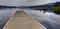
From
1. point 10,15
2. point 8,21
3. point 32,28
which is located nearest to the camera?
point 32,28

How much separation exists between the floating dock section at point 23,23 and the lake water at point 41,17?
0.06 meters

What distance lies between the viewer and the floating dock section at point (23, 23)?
142cm

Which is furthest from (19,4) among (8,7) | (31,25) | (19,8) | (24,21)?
(31,25)

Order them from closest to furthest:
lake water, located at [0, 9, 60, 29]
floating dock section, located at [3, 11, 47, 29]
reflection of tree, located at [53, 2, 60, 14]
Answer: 1. floating dock section, located at [3, 11, 47, 29]
2. lake water, located at [0, 9, 60, 29]
3. reflection of tree, located at [53, 2, 60, 14]

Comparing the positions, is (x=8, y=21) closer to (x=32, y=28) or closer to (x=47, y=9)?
(x=32, y=28)

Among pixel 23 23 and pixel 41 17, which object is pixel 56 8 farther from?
pixel 23 23

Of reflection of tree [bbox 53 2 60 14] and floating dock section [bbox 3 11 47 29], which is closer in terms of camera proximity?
floating dock section [bbox 3 11 47 29]

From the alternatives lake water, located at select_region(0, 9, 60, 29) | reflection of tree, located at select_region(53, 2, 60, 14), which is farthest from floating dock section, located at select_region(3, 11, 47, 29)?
reflection of tree, located at select_region(53, 2, 60, 14)

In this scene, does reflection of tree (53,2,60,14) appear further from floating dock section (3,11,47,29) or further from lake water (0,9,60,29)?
floating dock section (3,11,47,29)

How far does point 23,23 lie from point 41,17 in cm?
29

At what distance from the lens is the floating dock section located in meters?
1.42

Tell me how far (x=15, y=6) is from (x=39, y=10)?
36 centimetres

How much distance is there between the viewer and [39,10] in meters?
1.69

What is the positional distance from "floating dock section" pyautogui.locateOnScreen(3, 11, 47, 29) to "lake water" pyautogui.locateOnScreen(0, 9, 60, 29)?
0.06 m
